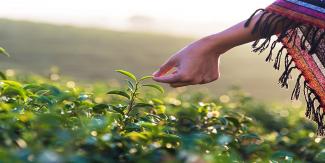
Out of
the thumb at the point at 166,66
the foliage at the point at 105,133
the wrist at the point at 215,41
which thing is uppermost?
the wrist at the point at 215,41

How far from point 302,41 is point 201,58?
480 mm

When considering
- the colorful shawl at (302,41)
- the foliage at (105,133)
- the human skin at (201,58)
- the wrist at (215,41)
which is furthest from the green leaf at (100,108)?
the colorful shawl at (302,41)

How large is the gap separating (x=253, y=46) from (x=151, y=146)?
993mm

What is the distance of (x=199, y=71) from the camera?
2432 millimetres

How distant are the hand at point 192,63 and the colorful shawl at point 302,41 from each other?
0.15m

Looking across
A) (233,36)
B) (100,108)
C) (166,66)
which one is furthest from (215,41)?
(100,108)

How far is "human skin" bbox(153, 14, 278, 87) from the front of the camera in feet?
7.86

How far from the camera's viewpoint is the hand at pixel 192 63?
239 cm

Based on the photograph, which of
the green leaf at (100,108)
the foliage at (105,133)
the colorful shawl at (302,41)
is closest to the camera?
the foliage at (105,133)

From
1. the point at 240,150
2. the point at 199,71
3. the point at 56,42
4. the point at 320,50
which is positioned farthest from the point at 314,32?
the point at 56,42

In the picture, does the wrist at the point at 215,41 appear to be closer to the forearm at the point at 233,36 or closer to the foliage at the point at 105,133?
the forearm at the point at 233,36

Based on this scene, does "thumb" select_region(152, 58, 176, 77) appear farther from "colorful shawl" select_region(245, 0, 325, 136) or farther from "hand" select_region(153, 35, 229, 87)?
"colorful shawl" select_region(245, 0, 325, 136)

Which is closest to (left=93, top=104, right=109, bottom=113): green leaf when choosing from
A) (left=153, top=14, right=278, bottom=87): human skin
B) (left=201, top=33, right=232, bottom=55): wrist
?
(left=153, top=14, right=278, bottom=87): human skin

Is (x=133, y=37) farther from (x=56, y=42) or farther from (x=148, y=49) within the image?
(x=56, y=42)
